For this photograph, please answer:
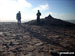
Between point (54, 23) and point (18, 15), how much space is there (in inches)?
381

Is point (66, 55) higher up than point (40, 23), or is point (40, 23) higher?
point (40, 23)

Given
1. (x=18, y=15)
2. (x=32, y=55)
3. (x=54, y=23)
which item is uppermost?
(x=18, y=15)

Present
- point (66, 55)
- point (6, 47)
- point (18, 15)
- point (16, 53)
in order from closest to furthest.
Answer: point (66, 55), point (16, 53), point (6, 47), point (18, 15)

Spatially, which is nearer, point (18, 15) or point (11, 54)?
point (11, 54)

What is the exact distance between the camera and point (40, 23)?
81.6 feet

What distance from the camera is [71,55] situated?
8.83 metres

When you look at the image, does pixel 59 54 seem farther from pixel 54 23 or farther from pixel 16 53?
pixel 54 23

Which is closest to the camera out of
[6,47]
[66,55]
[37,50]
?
[66,55]

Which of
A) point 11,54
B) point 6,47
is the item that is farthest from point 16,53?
point 6,47

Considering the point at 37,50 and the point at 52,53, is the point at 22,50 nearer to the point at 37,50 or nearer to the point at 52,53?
the point at 37,50

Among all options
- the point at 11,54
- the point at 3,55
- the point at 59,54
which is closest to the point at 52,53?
the point at 59,54

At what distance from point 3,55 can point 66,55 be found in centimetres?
613

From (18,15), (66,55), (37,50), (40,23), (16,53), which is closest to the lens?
(66,55)

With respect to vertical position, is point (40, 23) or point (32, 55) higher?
point (40, 23)
